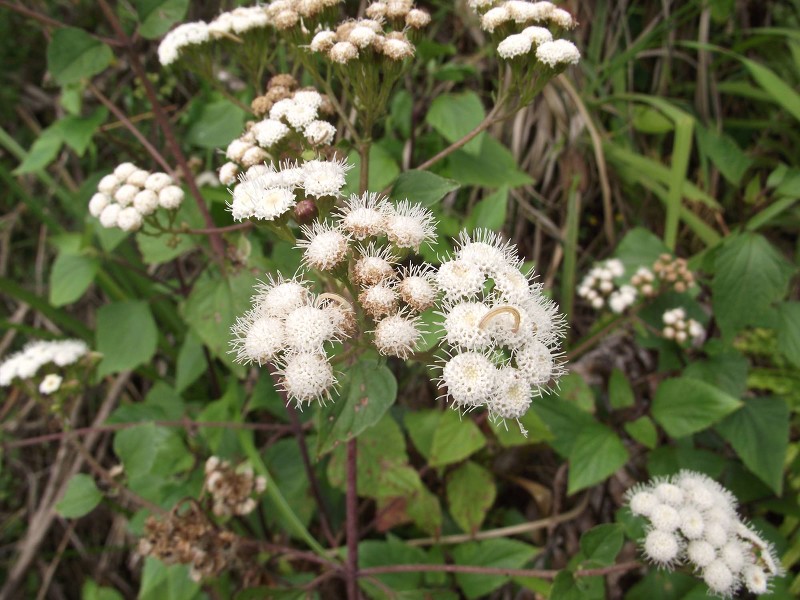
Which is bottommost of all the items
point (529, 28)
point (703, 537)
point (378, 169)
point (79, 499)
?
point (79, 499)

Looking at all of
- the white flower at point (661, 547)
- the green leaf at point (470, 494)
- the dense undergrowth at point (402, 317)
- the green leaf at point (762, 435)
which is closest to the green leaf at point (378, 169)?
the dense undergrowth at point (402, 317)

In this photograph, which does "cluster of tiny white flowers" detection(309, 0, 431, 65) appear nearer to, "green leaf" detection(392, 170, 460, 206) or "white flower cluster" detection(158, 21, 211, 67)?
"green leaf" detection(392, 170, 460, 206)

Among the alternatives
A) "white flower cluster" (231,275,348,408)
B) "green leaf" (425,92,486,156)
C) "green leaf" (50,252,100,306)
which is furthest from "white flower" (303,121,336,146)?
"green leaf" (50,252,100,306)

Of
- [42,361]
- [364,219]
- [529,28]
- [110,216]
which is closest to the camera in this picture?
[364,219]

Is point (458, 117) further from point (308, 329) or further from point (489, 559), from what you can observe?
point (489, 559)

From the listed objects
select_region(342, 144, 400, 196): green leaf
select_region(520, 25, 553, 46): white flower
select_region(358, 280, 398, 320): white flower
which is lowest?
select_region(342, 144, 400, 196): green leaf

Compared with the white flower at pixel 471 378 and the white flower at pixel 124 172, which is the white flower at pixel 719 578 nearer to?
the white flower at pixel 471 378

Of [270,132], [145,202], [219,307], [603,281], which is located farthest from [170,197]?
[603,281]
